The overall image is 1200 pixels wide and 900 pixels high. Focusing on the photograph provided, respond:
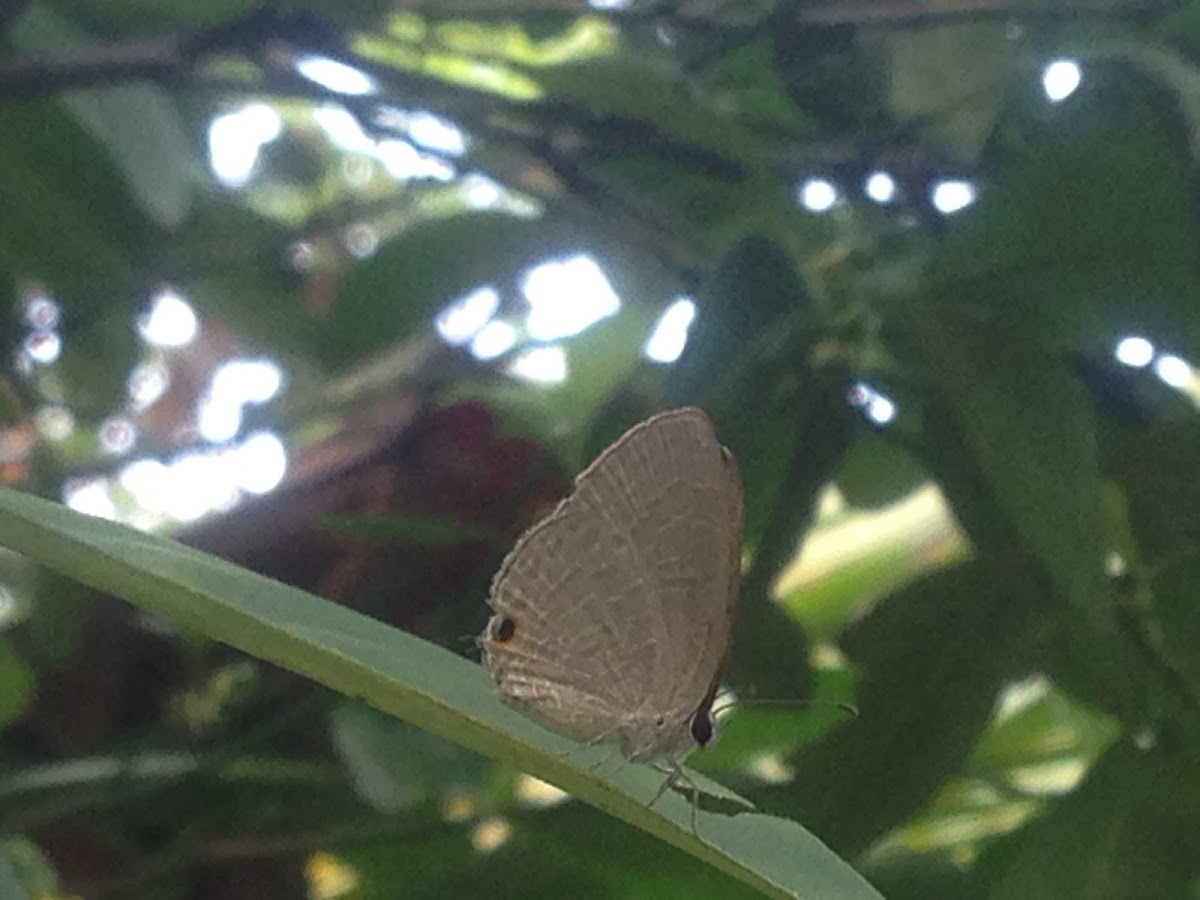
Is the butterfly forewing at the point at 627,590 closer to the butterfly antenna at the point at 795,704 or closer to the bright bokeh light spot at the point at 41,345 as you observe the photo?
the butterfly antenna at the point at 795,704

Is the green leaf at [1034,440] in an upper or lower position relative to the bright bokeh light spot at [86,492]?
lower

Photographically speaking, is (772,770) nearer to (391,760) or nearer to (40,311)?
(391,760)

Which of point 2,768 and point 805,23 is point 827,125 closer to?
point 805,23

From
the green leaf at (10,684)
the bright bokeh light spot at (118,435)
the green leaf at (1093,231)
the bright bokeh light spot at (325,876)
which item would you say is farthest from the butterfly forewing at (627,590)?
the bright bokeh light spot at (118,435)

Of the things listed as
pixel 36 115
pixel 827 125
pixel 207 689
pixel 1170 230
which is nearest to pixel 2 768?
pixel 207 689

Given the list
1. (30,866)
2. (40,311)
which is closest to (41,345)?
(40,311)

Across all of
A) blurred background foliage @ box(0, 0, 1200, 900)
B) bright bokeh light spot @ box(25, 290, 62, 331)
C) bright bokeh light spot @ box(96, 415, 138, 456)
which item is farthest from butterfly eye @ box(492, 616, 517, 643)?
bright bokeh light spot @ box(96, 415, 138, 456)
